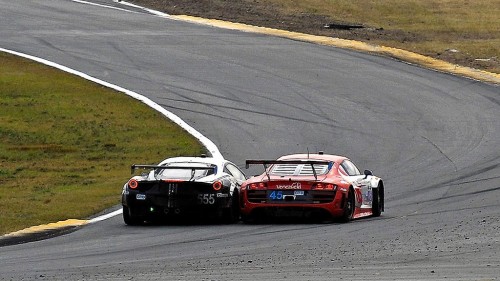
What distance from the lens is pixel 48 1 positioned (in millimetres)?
51281

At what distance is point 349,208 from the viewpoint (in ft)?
64.4

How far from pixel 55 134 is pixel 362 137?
7.77 metres

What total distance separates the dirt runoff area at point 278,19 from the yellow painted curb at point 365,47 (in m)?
0.74

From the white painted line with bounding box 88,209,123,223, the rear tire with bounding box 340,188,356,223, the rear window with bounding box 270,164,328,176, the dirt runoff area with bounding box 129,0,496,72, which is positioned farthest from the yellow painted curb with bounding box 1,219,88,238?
the dirt runoff area with bounding box 129,0,496,72

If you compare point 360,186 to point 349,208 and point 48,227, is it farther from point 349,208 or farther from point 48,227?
point 48,227

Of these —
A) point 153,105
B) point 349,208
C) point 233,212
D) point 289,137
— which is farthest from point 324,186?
point 153,105

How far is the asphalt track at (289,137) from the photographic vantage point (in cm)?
1416

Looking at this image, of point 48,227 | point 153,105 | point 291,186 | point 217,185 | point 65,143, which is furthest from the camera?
point 153,105

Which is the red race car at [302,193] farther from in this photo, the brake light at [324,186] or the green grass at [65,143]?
the green grass at [65,143]

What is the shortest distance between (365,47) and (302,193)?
962 inches

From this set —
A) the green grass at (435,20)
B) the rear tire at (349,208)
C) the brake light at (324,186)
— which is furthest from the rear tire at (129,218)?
the green grass at (435,20)

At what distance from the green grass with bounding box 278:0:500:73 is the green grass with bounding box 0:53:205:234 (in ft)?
41.6

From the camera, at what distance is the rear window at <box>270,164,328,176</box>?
19.9m

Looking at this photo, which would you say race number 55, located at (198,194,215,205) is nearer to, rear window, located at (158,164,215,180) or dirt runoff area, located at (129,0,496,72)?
rear window, located at (158,164,215,180)
